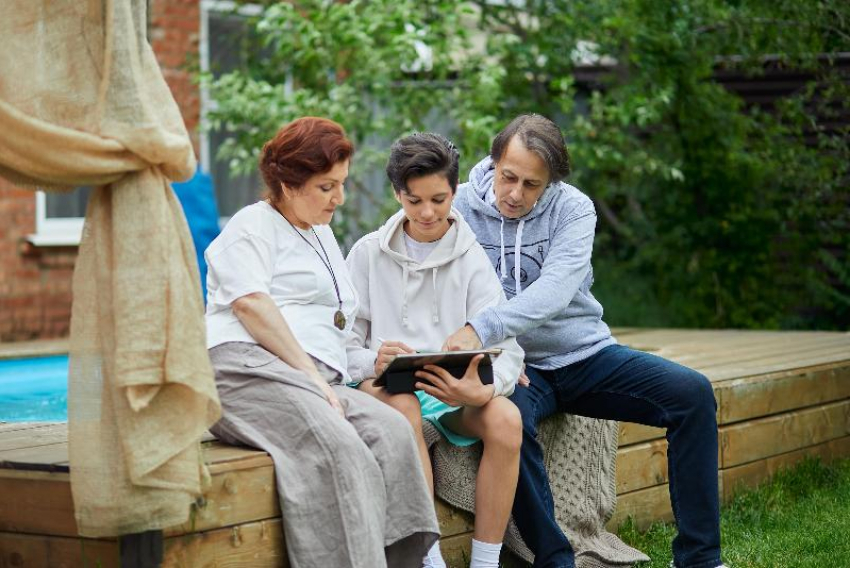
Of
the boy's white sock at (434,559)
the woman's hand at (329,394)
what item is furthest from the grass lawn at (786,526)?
the woman's hand at (329,394)

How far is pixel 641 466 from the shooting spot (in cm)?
491

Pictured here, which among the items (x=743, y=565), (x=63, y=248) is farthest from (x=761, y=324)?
(x=743, y=565)

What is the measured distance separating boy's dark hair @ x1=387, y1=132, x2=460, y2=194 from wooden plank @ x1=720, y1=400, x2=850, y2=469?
1932 mm

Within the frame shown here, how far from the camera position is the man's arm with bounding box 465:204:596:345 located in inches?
157

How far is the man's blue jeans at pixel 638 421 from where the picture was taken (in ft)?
13.3

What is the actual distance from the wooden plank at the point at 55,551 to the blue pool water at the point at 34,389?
126 inches

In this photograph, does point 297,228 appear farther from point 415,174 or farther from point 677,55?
point 677,55

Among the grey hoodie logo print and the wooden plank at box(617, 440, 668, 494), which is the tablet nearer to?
the grey hoodie logo print

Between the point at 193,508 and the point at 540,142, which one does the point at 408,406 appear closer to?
the point at 193,508

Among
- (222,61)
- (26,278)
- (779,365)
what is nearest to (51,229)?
(26,278)

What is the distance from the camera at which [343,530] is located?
3322 millimetres

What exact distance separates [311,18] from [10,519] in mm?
5775

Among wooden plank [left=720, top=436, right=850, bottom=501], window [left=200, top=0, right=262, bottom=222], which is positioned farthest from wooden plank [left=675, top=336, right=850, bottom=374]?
window [left=200, top=0, right=262, bottom=222]

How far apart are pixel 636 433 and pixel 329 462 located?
1.80m
